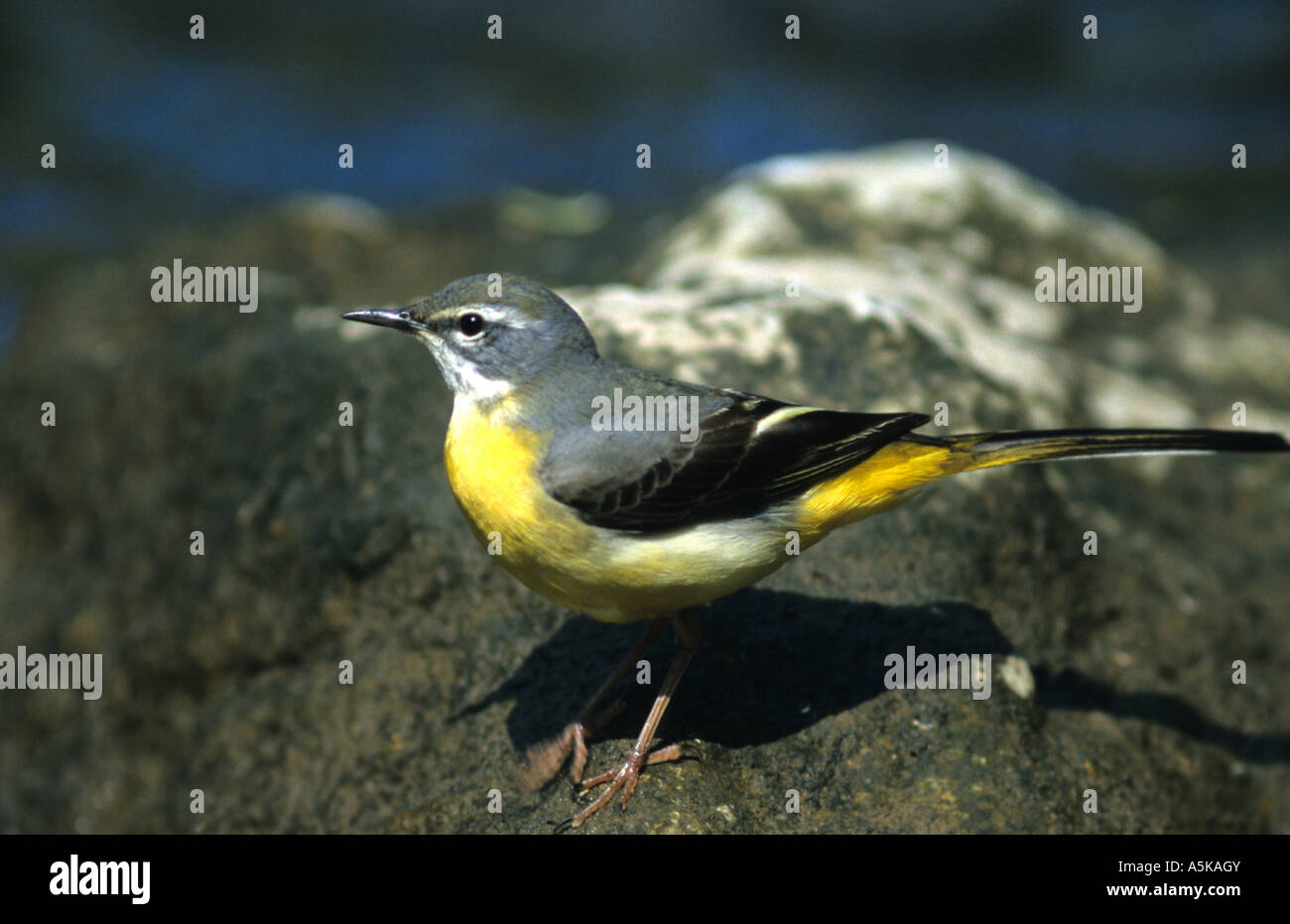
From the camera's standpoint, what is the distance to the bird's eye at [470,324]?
5230 millimetres

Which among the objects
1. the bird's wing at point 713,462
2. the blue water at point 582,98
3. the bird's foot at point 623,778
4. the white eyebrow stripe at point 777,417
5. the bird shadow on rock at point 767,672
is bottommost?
the bird's foot at point 623,778

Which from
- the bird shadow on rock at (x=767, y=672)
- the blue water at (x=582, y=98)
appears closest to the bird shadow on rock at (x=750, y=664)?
the bird shadow on rock at (x=767, y=672)

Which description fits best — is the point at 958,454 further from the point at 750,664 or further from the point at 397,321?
the point at 397,321

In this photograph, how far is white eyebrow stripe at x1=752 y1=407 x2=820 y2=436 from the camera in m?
5.16

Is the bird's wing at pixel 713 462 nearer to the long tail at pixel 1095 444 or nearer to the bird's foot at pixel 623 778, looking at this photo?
the long tail at pixel 1095 444

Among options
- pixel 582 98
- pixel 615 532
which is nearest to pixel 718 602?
pixel 615 532

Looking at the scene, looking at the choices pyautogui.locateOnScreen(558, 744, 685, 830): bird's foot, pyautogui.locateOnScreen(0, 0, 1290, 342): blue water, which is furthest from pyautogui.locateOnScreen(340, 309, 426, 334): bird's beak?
pyautogui.locateOnScreen(0, 0, 1290, 342): blue water

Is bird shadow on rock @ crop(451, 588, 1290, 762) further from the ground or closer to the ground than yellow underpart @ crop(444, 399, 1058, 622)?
closer to the ground

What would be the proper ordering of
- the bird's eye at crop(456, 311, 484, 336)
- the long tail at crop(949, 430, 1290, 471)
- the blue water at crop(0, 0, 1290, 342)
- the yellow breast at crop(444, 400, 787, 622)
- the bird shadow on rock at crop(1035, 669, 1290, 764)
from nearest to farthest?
the yellow breast at crop(444, 400, 787, 622) → the long tail at crop(949, 430, 1290, 471) → the bird's eye at crop(456, 311, 484, 336) → the bird shadow on rock at crop(1035, 669, 1290, 764) → the blue water at crop(0, 0, 1290, 342)

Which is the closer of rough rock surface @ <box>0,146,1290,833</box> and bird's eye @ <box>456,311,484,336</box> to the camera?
bird's eye @ <box>456,311,484,336</box>

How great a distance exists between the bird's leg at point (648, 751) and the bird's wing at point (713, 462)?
0.61 metres

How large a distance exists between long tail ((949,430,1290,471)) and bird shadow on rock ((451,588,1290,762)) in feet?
3.33

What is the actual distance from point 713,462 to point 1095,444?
65.8 inches

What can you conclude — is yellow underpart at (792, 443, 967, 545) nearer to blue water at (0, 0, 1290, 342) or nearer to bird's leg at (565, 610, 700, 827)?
bird's leg at (565, 610, 700, 827)
